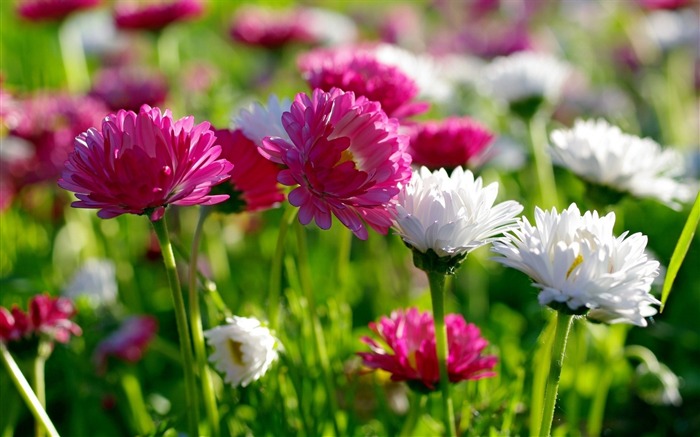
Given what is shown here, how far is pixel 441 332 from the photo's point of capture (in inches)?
27.4

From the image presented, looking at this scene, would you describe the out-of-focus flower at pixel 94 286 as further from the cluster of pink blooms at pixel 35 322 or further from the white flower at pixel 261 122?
the white flower at pixel 261 122

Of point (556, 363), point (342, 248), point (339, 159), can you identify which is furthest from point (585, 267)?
point (342, 248)

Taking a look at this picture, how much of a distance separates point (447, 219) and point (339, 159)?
9 cm

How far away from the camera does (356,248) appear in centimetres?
175

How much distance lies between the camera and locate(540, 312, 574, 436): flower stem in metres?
0.64

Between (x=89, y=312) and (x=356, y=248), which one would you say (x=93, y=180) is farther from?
(x=356, y=248)

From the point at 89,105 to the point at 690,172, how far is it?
3.54 ft

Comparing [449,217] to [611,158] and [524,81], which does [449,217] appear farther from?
[524,81]

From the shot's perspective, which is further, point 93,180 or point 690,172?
point 690,172

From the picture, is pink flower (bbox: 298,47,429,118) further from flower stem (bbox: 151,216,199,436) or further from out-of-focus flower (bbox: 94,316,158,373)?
out-of-focus flower (bbox: 94,316,158,373)

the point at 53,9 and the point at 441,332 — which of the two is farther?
the point at 53,9

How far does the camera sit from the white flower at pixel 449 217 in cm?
63

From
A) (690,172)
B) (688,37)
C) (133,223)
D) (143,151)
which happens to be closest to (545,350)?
(143,151)

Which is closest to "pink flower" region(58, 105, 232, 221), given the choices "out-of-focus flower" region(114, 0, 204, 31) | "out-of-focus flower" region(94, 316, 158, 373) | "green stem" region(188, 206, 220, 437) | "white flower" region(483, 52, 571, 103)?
"green stem" region(188, 206, 220, 437)
